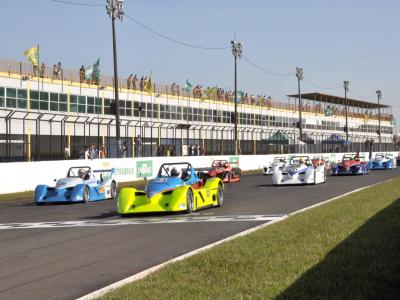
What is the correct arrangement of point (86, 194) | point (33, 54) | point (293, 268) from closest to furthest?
point (293, 268) < point (86, 194) < point (33, 54)

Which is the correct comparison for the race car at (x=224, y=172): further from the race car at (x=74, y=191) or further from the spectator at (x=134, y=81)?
→ the spectator at (x=134, y=81)

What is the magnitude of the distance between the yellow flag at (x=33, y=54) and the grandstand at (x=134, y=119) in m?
2.36

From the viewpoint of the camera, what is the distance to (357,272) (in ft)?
21.8

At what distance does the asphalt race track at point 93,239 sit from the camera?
7.40 meters

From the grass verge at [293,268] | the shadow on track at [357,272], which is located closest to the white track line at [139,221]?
the grass verge at [293,268]

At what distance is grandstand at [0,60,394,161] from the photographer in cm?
3659

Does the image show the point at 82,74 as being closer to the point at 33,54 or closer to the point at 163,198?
the point at 33,54

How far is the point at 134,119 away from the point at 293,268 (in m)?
51.3

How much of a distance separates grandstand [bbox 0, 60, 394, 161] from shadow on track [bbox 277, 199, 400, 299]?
20.5m

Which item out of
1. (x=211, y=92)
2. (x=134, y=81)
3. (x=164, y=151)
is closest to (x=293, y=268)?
(x=164, y=151)

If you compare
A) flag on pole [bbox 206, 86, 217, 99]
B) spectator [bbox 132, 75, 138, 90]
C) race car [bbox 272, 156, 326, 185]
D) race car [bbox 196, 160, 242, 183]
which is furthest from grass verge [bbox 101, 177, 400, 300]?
flag on pole [bbox 206, 86, 217, 99]

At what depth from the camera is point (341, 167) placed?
34688 mm

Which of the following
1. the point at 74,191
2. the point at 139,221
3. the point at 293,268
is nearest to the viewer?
the point at 293,268

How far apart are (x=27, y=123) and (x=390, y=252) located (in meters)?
38.9
